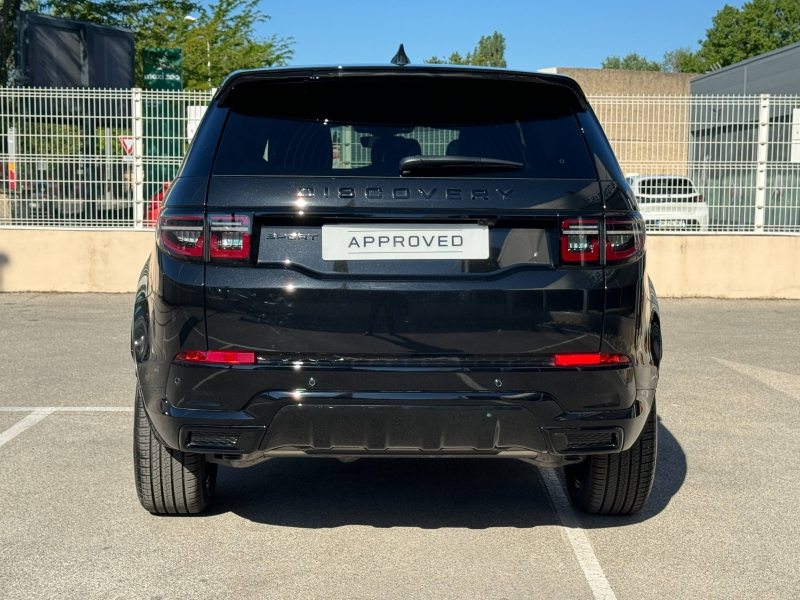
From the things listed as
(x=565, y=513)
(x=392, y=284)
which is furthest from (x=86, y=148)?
(x=392, y=284)

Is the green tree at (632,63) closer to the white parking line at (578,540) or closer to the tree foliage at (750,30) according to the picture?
the tree foliage at (750,30)

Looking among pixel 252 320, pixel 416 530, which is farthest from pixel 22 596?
pixel 416 530

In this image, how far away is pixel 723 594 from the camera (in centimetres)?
345

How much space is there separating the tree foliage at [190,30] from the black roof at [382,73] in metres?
22.7

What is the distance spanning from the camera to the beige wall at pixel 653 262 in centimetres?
1360

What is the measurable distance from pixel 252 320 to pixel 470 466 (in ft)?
6.74

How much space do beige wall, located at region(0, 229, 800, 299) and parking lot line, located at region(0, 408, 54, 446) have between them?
7435 millimetres

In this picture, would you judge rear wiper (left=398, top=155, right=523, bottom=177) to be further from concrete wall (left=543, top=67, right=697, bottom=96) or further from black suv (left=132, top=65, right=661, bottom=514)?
concrete wall (left=543, top=67, right=697, bottom=96)

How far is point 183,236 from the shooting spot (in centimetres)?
346

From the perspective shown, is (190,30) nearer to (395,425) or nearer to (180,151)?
(180,151)

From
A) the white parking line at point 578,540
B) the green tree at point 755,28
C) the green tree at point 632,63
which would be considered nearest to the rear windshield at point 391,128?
the white parking line at point 578,540

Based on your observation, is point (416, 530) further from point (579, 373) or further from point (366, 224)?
point (366, 224)

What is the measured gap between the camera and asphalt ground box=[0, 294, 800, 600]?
3.51 m

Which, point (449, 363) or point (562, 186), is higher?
point (562, 186)
